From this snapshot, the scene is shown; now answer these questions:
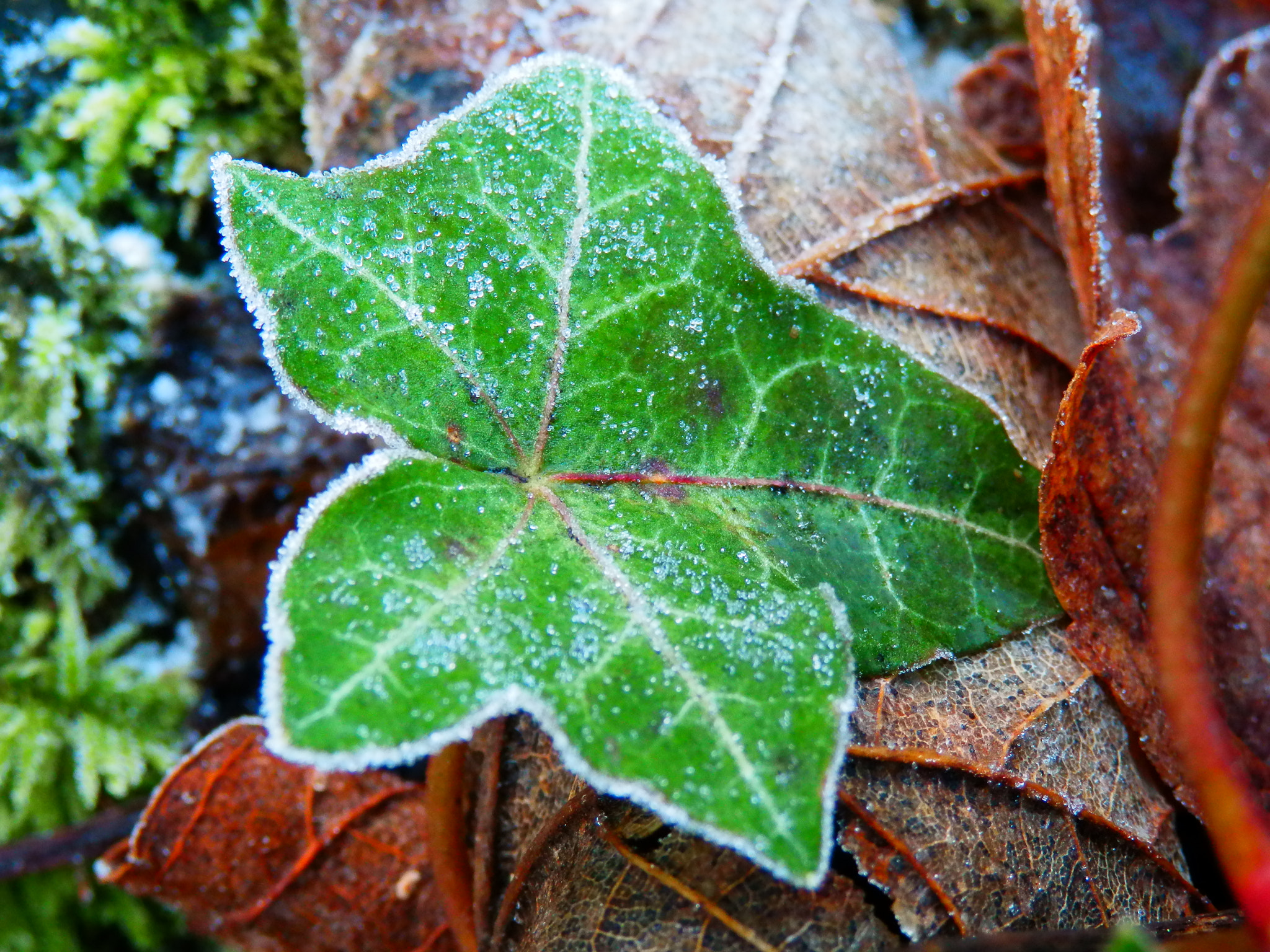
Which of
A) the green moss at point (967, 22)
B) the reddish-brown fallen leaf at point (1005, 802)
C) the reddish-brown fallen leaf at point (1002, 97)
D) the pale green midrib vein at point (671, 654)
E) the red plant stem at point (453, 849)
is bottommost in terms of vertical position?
the red plant stem at point (453, 849)

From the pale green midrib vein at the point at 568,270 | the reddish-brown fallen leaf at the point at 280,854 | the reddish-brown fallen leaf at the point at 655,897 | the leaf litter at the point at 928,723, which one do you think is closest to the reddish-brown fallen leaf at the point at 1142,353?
the leaf litter at the point at 928,723

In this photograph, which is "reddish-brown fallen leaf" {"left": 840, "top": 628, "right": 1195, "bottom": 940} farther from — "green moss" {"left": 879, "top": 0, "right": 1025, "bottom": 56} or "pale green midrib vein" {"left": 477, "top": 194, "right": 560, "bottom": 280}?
"green moss" {"left": 879, "top": 0, "right": 1025, "bottom": 56}

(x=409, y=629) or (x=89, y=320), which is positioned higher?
(x=409, y=629)

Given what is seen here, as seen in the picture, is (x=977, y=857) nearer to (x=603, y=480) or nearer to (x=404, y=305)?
(x=603, y=480)

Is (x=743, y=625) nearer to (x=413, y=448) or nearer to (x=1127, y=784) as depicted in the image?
(x=413, y=448)

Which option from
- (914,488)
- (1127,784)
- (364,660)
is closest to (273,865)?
(364,660)

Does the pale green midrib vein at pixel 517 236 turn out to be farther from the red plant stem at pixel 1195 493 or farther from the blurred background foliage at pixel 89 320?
the blurred background foliage at pixel 89 320

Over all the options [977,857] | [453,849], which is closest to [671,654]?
[977,857]
